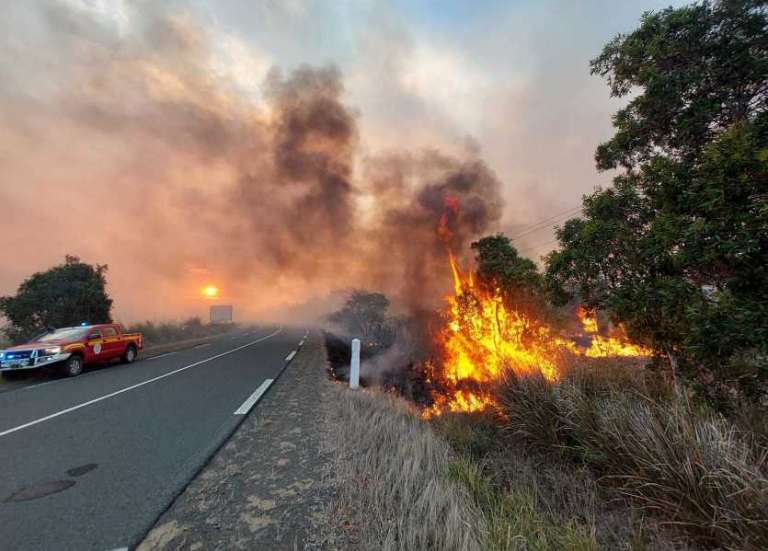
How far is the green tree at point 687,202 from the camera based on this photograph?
12.0 ft

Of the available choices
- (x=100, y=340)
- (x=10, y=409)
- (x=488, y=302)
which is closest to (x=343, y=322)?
(x=488, y=302)

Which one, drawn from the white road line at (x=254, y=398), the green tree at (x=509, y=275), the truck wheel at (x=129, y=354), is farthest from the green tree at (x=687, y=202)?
the truck wheel at (x=129, y=354)

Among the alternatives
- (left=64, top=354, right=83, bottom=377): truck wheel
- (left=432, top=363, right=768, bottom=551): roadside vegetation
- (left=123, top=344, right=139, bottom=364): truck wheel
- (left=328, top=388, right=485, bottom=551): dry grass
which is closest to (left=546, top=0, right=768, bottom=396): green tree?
(left=432, top=363, right=768, bottom=551): roadside vegetation

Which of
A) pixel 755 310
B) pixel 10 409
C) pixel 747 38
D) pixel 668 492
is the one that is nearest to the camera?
pixel 668 492

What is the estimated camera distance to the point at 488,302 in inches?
725

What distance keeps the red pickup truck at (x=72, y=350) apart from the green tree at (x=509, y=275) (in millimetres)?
17774

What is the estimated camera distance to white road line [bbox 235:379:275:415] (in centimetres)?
597

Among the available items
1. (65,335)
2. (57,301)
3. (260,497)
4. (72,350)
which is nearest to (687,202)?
(260,497)

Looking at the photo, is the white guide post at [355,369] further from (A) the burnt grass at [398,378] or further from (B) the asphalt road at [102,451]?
(A) the burnt grass at [398,378]

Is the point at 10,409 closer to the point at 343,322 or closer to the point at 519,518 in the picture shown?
the point at 519,518

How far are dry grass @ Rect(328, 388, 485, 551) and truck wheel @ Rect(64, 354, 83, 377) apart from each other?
1069 centimetres

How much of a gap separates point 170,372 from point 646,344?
12.5 metres

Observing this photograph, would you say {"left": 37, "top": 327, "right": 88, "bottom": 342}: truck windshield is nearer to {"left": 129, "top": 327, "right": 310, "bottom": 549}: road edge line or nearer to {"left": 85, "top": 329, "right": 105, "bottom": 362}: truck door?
{"left": 85, "top": 329, "right": 105, "bottom": 362}: truck door

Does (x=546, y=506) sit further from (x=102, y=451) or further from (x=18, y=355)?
(x=18, y=355)
